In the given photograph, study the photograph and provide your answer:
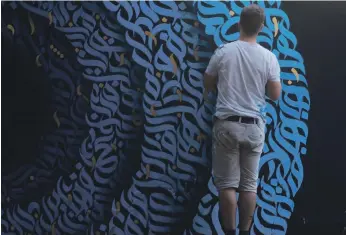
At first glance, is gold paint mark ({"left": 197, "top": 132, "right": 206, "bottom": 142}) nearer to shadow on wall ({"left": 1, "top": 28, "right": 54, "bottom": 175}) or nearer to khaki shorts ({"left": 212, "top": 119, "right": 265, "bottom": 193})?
khaki shorts ({"left": 212, "top": 119, "right": 265, "bottom": 193})

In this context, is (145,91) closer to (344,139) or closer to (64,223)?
(64,223)

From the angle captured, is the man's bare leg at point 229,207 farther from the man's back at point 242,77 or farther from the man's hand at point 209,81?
the man's hand at point 209,81

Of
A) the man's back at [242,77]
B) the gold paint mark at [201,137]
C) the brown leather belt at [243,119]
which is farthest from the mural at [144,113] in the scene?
the brown leather belt at [243,119]

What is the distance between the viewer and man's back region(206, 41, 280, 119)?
3.84 metres

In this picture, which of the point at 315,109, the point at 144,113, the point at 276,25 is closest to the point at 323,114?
the point at 315,109

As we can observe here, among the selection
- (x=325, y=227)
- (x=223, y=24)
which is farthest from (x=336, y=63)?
(x=325, y=227)

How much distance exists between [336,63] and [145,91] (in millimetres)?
1480

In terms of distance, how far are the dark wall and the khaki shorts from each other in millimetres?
708

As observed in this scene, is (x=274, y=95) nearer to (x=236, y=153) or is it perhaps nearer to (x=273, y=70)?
(x=273, y=70)

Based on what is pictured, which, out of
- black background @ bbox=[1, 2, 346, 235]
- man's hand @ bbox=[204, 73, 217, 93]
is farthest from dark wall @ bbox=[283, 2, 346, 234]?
man's hand @ bbox=[204, 73, 217, 93]

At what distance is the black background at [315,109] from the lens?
436 centimetres

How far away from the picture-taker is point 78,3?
→ 14.5 feet

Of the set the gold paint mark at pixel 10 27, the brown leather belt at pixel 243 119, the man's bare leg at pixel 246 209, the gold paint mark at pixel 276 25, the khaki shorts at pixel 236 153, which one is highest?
the gold paint mark at pixel 276 25

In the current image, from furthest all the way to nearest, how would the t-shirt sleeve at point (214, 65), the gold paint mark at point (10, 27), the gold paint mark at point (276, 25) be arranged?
the gold paint mark at point (10, 27)
the gold paint mark at point (276, 25)
the t-shirt sleeve at point (214, 65)
